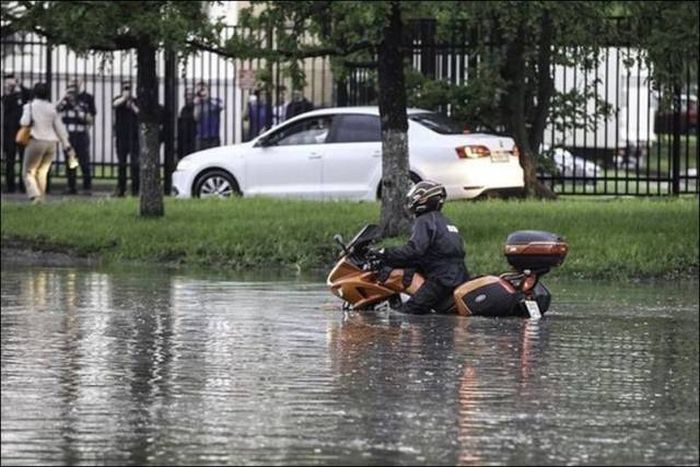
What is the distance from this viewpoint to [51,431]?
9867 millimetres

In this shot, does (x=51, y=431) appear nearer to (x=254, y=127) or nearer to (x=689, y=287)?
(x=689, y=287)

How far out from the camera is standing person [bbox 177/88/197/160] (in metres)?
30.9

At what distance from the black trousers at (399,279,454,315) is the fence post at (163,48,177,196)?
578 inches

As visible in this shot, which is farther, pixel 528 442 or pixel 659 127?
pixel 659 127

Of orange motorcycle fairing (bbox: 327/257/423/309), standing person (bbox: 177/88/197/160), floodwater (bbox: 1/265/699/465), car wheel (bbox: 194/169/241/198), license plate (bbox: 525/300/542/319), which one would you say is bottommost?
floodwater (bbox: 1/265/699/465)

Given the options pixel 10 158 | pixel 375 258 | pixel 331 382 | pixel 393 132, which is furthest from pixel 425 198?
pixel 10 158

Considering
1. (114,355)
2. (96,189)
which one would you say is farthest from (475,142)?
(114,355)

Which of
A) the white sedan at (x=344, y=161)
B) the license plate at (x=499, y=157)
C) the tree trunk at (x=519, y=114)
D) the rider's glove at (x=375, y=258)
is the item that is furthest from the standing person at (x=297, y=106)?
the rider's glove at (x=375, y=258)

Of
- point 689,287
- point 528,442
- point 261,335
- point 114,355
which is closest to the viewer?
point 528,442

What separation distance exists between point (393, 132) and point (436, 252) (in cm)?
632

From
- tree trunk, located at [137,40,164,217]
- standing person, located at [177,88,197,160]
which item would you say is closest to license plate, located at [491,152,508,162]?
tree trunk, located at [137,40,164,217]

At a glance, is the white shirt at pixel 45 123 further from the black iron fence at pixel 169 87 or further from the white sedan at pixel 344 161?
the white sedan at pixel 344 161

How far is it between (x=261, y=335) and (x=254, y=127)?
1785 centimetres

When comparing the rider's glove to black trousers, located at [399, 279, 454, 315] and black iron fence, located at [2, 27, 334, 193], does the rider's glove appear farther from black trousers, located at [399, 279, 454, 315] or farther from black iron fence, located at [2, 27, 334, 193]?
black iron fence, located at [2, 27, 334, 193]
